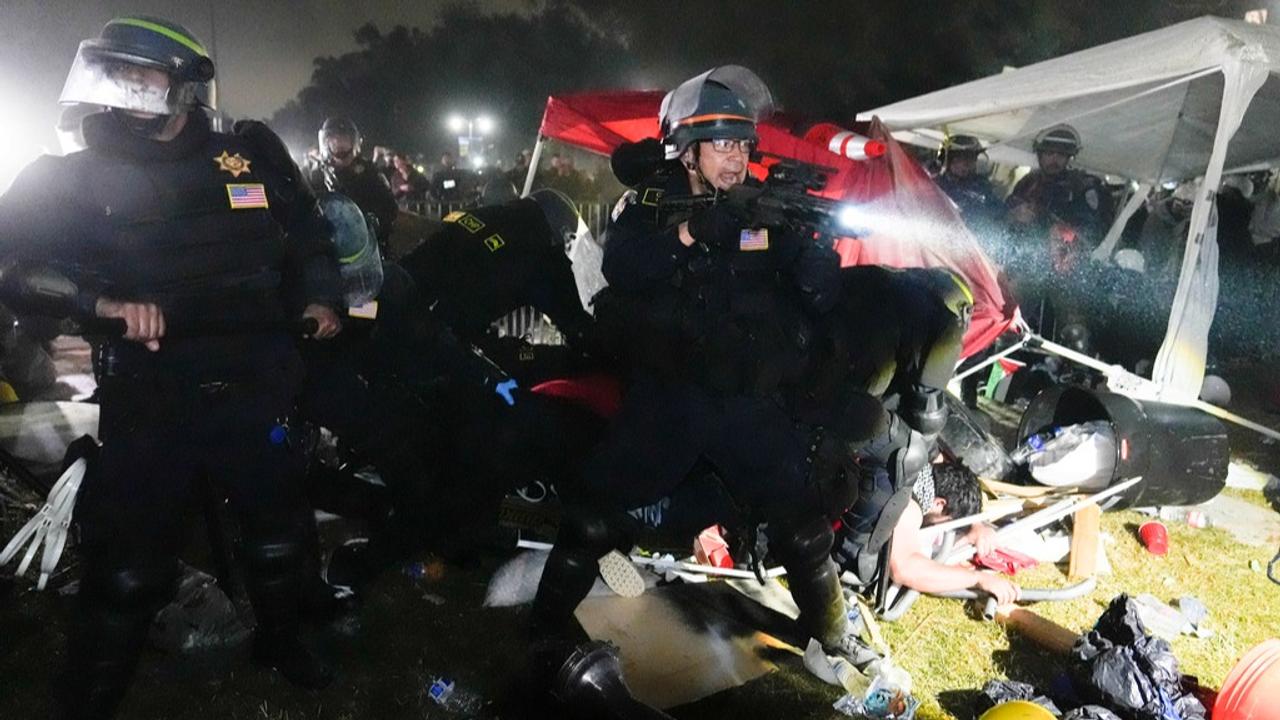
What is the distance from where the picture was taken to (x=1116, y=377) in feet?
21.9

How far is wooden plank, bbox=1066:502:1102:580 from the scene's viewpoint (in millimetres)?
4617

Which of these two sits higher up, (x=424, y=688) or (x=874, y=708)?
(x=874, y=708)

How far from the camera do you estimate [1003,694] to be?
319 centimetres

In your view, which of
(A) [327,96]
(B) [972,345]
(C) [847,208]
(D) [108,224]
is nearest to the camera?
(D) [108,224]

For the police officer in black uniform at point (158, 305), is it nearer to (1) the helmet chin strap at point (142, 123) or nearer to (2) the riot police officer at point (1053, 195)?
(1) the helmet chin strap at point (142, 123)

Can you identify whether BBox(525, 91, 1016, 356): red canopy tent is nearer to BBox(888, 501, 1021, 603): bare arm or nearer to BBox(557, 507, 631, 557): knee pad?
BBox(888, 501, 1021, 603): bare arm

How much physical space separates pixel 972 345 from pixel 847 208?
3596 mm

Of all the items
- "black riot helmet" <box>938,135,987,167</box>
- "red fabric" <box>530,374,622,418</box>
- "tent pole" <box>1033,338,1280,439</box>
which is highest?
"black riot helmet" <box>938,135,987,167</box>

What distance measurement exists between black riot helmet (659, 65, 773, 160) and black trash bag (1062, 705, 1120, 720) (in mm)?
2596

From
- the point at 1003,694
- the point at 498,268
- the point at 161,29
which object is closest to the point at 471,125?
the point at 498,268

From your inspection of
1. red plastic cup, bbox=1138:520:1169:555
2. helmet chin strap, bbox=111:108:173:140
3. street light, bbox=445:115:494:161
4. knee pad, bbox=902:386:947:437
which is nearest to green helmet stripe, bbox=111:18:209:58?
helmet chin strap, bbox=111:108:173:140

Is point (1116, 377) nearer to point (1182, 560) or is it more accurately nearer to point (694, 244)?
point (1182, 560)

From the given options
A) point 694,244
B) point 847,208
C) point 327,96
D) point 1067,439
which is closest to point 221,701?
point 694,244

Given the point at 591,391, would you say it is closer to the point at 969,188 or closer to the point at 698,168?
the point at 698,168
